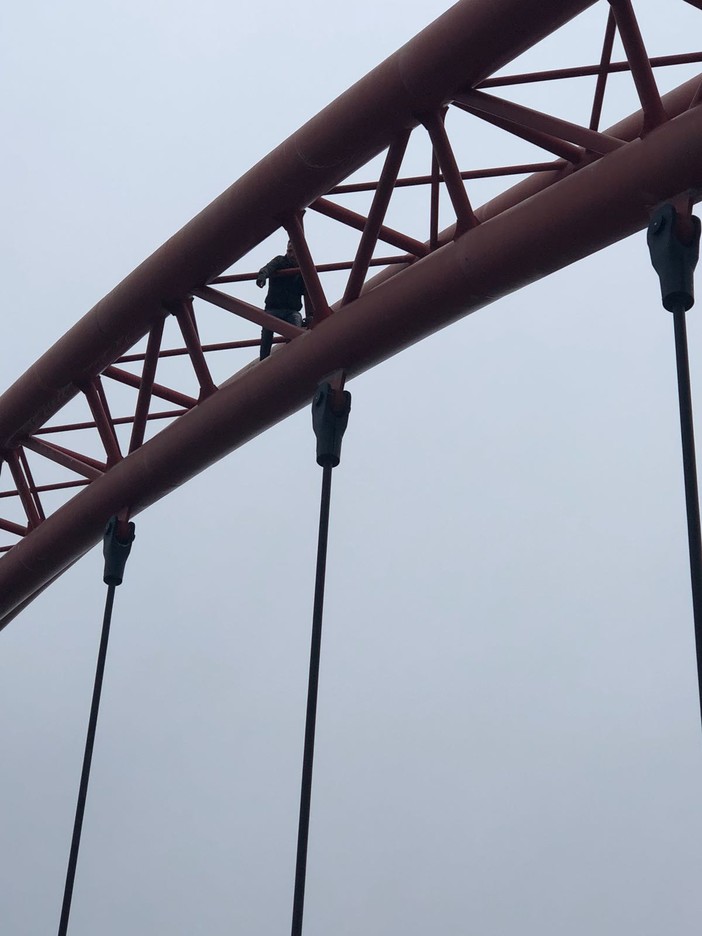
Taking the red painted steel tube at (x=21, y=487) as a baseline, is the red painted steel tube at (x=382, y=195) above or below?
below

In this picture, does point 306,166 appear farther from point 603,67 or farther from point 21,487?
point 21,487

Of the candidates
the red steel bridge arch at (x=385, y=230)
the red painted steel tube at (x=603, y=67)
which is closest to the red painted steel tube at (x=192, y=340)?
the red steel bridge arch at (x=385, y=230)

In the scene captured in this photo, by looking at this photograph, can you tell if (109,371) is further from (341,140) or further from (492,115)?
(492,115)

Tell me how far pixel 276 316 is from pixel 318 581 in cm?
348

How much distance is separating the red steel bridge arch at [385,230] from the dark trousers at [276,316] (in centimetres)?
25

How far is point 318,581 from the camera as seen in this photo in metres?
9.63

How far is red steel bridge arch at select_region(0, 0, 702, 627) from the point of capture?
30.8ft

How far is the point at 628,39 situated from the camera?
28.9ft

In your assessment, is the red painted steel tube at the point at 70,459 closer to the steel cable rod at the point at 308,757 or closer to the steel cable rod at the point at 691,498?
the steel cable rod at the point at 308,757

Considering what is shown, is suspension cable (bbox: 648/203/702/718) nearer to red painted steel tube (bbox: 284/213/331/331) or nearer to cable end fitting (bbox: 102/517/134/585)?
red painted steel tube (bbox: 284/213/331/331)

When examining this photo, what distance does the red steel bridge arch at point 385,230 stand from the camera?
9.38 metres

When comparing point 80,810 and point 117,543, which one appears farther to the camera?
point 117,543

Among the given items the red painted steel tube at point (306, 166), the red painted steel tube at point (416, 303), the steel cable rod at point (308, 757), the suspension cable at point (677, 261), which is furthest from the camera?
the red painted steel tube at point (306, 166)

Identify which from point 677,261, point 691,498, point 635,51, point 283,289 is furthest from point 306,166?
point 691,498
